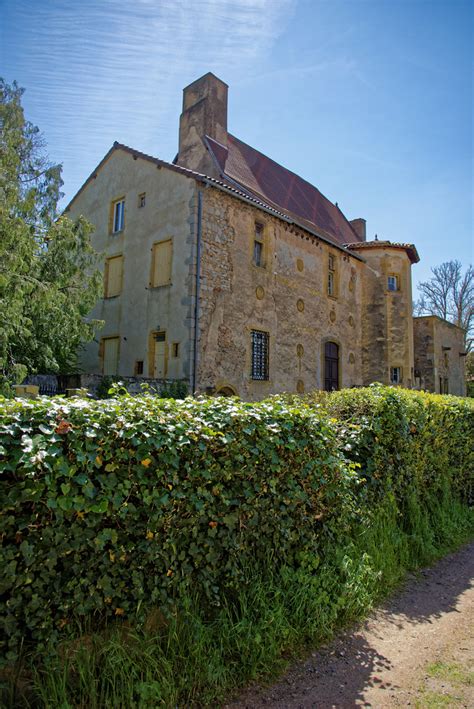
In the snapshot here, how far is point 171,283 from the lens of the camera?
586 inches

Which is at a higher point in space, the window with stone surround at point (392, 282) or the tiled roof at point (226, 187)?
the tiled roof at point (226, 187)

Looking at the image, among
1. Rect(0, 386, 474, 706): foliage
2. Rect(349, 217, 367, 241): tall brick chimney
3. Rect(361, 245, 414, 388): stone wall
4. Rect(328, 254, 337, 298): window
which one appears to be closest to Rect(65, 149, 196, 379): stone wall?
Rect(328, 254, 337, 298): window

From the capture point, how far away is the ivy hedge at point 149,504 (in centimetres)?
252

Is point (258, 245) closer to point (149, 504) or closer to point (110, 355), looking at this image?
point (110, 355)

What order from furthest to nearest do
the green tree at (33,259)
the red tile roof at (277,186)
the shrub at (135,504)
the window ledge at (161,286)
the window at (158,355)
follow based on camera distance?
the red tile roof at (277,186)
the window ledge at (161,286)
the window at (158,355)
the green tree at (33,259)
the shrub at (135,504)

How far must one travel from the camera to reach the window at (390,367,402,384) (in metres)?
22.8

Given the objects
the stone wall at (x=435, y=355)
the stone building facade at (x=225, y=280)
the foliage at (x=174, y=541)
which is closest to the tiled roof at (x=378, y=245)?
the stone building facade at (x=225, y=280)

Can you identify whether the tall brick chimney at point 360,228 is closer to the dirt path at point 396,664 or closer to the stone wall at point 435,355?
the stone wall at point 435,355

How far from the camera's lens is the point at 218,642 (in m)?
3.24

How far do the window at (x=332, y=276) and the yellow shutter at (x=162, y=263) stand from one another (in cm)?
839

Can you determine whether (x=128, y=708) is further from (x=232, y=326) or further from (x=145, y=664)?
(x=232, y=326)

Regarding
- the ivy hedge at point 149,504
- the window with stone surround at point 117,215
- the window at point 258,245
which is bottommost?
the ivy hedge at point 149,504

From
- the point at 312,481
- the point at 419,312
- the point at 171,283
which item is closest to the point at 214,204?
the point at 171,283

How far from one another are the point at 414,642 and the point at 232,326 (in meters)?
12.0
